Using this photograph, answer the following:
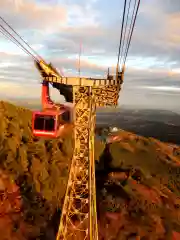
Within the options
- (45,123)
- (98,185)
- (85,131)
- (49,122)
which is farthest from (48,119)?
(98,185)

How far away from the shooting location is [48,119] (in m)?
19.9

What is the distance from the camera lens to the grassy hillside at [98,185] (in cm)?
3219

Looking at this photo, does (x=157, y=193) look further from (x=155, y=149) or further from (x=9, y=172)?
(x=9, y=172)

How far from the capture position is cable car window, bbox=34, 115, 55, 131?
1978 centimetres

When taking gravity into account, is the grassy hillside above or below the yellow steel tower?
below

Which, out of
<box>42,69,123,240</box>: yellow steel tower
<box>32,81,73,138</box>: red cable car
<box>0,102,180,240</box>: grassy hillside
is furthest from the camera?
<box>0,102,180,240</box>: grassy hillside

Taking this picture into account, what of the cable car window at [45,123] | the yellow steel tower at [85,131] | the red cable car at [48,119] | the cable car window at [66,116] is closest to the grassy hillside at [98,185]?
the cable car window at [66,116]

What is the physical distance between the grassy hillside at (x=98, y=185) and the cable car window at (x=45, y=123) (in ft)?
21.6

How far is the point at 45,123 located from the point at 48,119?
0.43 meters

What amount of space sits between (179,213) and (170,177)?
10.6m

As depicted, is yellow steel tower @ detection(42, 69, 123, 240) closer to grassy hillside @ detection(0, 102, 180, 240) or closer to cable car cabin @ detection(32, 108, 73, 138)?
cable car cabin @ detection(32, 108, 73, 138)

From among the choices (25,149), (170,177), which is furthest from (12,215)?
(170,177)

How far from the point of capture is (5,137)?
4203 centimetres

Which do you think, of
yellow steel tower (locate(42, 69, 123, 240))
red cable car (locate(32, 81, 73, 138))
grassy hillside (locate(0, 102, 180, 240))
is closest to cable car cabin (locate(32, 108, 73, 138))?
red cable car (locate(32, 81, 73, 138))
